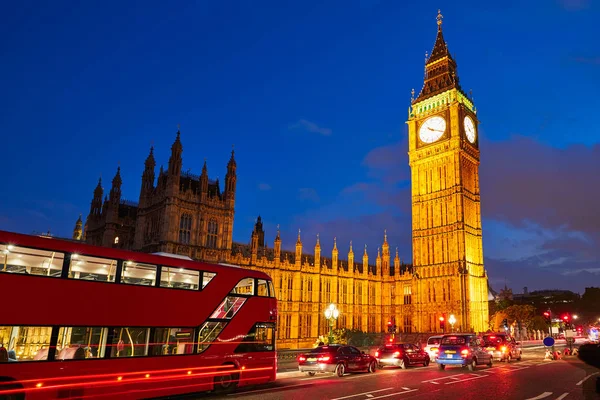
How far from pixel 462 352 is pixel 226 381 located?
45.9ft

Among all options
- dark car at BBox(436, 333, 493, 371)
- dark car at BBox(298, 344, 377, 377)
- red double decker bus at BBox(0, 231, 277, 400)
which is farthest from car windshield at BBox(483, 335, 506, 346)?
red double decker bus at BBox(0, 231, 277, 400)

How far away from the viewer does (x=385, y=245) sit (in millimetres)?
70438

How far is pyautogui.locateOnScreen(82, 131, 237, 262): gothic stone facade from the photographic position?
46688 millimetres

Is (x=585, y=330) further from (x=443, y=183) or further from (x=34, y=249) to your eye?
(x=34, y=249)

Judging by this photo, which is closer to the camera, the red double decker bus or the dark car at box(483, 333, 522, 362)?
the red double decker bus

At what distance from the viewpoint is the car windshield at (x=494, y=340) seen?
100.0 feet

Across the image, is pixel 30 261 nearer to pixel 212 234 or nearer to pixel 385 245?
pixel 212 234

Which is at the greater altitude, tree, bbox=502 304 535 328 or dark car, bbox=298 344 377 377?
tree, bbox=502 304 535 328

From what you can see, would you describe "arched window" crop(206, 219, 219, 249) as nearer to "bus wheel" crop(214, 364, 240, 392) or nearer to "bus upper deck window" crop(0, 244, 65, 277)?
"bus wheel" crop(214, 364, 240, 392)

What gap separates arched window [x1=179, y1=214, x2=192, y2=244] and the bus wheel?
32.0 metres

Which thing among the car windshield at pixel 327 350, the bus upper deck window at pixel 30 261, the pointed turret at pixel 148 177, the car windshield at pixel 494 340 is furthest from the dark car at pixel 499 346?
the pointed turret at pixel 148 177

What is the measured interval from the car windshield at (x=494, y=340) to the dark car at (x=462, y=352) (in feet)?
15.7

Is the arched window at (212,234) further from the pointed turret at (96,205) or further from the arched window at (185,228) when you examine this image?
the pointed turret at (96,205)

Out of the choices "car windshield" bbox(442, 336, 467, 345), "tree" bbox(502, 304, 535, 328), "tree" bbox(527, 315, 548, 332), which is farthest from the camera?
"tree" bbox(527, 315, 548, 332)
